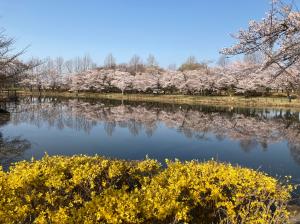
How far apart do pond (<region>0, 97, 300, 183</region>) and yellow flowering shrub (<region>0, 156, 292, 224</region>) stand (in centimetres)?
694

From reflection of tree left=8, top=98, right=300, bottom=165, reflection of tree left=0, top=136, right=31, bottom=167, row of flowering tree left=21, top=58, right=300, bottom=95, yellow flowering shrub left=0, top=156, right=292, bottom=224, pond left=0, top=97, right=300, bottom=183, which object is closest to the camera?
yellow flowering shrub left=0, top=156, right=292, bottom=224

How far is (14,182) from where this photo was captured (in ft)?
22.0

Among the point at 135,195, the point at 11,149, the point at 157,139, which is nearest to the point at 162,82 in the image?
the point at 157,139

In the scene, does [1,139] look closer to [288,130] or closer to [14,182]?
[14,182]

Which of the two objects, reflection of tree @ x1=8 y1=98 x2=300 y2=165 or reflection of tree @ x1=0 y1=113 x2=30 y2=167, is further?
reflection of tree @ x1=8 y1=98 x2=300 y2=165

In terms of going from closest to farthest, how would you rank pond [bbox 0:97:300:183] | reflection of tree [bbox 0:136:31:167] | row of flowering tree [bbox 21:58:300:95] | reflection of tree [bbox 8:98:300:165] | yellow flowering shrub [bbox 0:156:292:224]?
yellow flowering shrub [bbox 0:156:292:224] → reflection of tree [bbox 0:136:31:167] → pond [bbox 0:97:300:183] → reflection of tree [bbox 8:98:300:165] → row of flowering tree [bbox 21:58:300:95]

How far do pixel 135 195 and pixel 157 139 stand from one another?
67.4ft

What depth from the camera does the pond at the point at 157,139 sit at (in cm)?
2019

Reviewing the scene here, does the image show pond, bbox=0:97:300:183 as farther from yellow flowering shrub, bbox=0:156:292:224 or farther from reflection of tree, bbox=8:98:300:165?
yellow flowering shrub, bbox=0:156:292:224

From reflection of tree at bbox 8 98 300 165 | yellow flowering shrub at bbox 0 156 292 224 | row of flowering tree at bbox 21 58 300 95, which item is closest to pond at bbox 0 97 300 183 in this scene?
reflection of tree at bbox 8 98 300 165

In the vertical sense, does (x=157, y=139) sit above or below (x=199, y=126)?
below

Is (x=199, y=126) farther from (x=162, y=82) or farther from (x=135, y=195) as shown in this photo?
(x=162, y=82)

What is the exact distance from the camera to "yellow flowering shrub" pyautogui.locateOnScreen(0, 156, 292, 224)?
5.44 m

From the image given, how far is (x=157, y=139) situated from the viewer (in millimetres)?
26516
